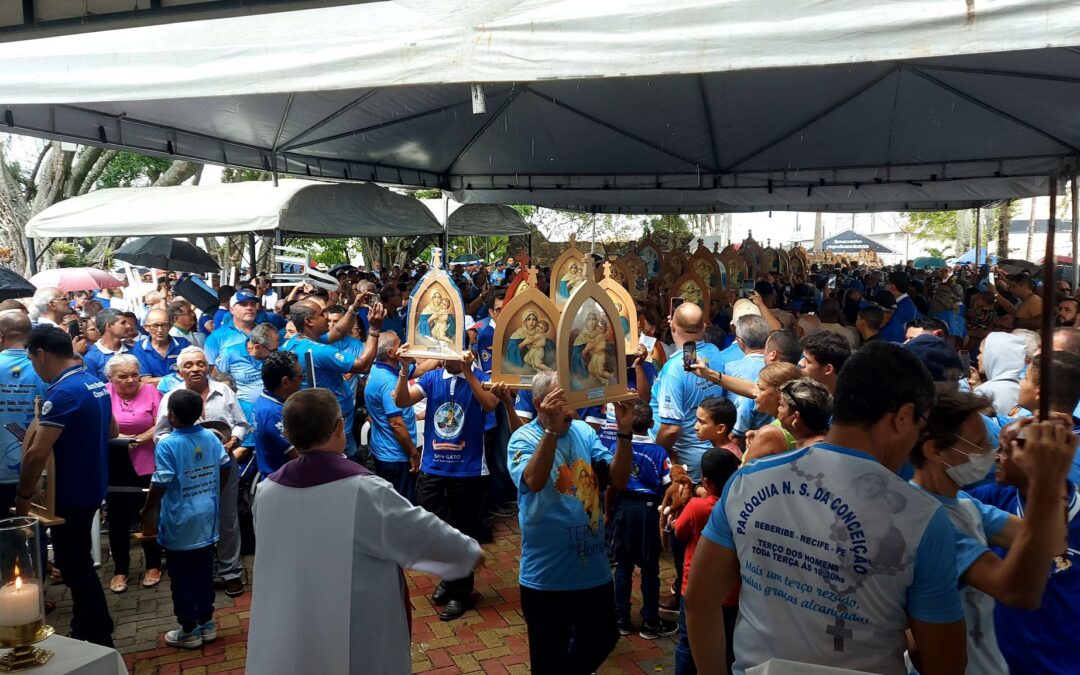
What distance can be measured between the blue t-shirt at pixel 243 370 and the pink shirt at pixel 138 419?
0.74 metres

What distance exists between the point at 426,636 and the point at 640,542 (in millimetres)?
1384

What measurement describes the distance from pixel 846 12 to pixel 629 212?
645 inches

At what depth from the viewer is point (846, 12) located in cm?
323

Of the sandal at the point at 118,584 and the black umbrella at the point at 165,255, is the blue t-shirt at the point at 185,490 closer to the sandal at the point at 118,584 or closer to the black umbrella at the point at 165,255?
the sandal at the point at 118,584

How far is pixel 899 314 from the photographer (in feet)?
27.1

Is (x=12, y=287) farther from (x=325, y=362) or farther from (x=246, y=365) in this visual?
(x=325, y=362)

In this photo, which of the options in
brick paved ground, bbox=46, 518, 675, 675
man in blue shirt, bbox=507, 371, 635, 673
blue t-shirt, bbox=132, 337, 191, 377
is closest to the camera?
man in blue shirt, bbox=507, 371, 635, 673

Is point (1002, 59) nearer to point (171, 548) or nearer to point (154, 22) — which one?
point (154, 22)

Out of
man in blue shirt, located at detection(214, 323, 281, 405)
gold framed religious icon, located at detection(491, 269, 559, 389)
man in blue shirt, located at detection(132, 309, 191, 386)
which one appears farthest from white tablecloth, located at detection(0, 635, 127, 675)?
man in blue shirt, located at detection(132, 309, 191, 386)

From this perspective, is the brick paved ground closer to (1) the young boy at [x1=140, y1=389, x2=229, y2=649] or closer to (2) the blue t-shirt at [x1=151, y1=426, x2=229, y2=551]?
(1) the young boy at [x1=140, y1=389, x2=229, y2=649]

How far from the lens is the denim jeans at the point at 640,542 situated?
4.45m

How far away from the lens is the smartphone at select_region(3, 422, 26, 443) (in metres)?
4.41

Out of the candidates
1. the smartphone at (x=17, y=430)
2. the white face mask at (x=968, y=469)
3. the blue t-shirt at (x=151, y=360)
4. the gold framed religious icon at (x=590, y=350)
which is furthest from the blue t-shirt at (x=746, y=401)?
the blue t-shirt at (x=151, y=360)

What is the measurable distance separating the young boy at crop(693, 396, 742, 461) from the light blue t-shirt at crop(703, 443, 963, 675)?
6.35ft
